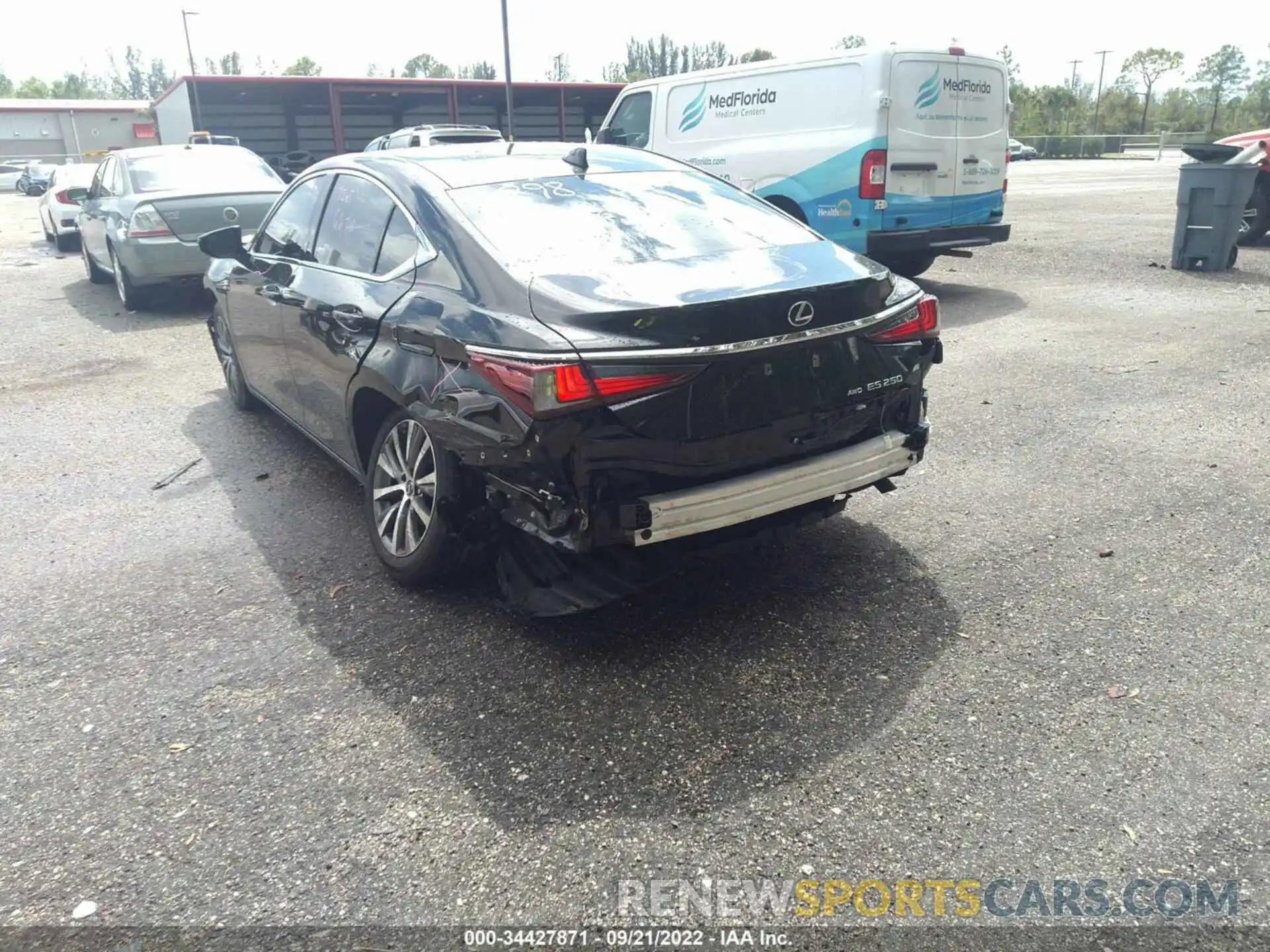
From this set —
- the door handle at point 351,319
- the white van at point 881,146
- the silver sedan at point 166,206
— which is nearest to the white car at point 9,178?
the silver sedan at point 166,206

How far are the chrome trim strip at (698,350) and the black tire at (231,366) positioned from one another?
3535 mm

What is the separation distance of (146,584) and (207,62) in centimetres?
10952

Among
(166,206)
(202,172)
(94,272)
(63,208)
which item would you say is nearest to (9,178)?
(63,208)

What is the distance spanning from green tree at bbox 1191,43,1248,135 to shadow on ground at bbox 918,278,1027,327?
286 ft

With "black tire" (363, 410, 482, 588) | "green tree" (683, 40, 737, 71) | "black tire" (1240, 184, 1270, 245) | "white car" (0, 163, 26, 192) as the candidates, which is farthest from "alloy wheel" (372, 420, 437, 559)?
"green tree" (683, 40, 737, 71)

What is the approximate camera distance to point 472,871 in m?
2.42

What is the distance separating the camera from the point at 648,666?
3309 mm

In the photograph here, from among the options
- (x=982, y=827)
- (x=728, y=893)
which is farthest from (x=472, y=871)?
(x=982, y=827)

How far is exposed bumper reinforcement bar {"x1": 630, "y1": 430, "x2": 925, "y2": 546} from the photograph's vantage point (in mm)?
3090

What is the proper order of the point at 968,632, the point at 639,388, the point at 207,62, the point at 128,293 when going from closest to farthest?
1. the point at 639,388
2. the point at 968,632
3. the point at 128,293
4. the point at 207,62

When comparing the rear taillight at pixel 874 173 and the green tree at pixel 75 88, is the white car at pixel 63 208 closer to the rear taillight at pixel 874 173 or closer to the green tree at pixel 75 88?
the rear taillight at pixel 874 173

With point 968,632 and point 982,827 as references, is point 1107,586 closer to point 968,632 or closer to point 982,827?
point 968,632

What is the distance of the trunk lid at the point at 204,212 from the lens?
9.45 m

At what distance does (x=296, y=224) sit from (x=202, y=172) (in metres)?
6.36
